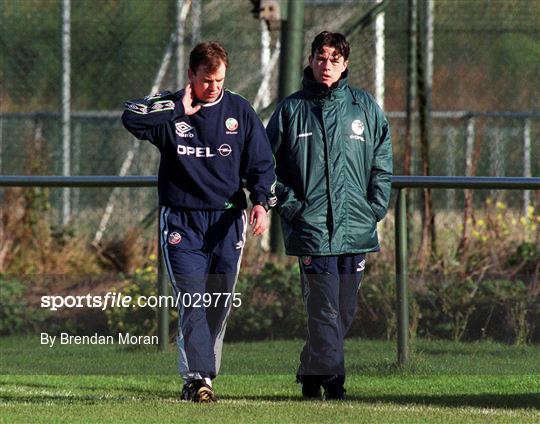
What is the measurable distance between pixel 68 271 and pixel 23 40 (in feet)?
9.33

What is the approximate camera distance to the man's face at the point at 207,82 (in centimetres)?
749

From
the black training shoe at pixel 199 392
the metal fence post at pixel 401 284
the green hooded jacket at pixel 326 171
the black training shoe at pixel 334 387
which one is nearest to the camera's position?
the black training shoe at pixel 199 392

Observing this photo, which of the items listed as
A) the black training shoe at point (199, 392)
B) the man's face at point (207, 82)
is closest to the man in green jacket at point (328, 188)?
the man's face at point (207, 82)

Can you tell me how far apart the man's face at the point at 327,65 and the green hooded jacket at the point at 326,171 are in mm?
39

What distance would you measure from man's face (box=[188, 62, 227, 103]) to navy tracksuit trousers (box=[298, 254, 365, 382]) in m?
0.96

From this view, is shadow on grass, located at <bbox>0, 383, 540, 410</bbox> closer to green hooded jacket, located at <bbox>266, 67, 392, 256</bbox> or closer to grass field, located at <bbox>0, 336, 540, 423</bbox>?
grass field, located at <bbox>0, 336, 540, 423</bbox>

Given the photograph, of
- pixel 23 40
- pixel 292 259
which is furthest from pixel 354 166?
pixel 23 40

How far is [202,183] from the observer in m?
7.54

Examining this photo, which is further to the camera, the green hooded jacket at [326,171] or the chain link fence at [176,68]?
the chain link fence at [176,68]

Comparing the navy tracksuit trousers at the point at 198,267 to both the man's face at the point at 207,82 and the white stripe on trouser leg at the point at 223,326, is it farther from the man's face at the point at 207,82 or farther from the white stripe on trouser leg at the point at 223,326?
the man's face at the point at 207,82

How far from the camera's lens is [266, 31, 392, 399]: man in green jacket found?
7.73 metres

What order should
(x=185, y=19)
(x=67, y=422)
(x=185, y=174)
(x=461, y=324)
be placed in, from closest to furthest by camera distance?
1. (x=67, y=422)
2. (x=185, y=174)
3. (x=461, y=324)
4. (x=185, y=19)

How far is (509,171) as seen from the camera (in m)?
14.3

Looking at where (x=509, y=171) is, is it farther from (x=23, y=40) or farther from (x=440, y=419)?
(x=440, y=419)
